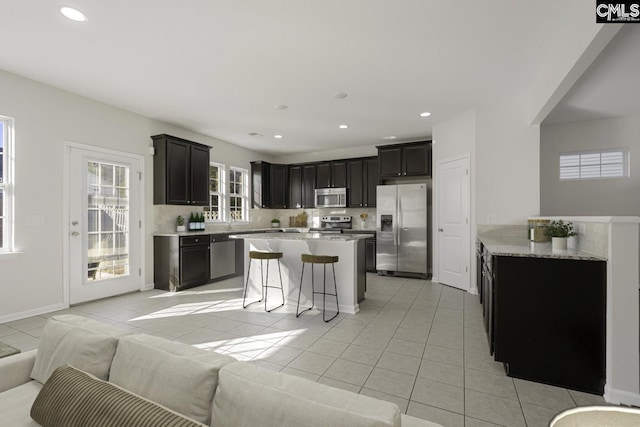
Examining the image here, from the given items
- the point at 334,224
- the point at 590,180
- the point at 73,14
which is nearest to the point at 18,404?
the point at 73,14

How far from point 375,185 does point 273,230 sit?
8.95 ft

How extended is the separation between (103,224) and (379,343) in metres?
4.19

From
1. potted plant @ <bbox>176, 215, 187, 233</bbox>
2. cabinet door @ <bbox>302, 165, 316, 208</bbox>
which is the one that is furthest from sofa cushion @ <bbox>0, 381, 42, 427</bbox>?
cabinet door @ <bbox>302, 165, 316, 208</bbox>

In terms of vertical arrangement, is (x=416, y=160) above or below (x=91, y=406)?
above

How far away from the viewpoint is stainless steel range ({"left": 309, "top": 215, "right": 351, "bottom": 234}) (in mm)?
7086

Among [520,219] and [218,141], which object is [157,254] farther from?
[520,219]

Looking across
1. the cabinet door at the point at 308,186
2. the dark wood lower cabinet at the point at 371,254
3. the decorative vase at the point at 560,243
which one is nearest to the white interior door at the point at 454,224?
the dark wood lower cabinet at the point at 371,254

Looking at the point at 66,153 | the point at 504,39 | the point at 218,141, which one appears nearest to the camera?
the point at 504,39

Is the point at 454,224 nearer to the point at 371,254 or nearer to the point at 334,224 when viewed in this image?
the point at 371,254

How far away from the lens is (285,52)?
3061 millimetres

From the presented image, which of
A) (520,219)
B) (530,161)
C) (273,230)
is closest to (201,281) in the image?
(273,230)

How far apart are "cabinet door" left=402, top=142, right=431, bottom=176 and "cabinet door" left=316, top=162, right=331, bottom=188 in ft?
6.09

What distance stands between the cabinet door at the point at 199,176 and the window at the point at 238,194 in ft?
3.59

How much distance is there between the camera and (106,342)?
1387 millimetres
